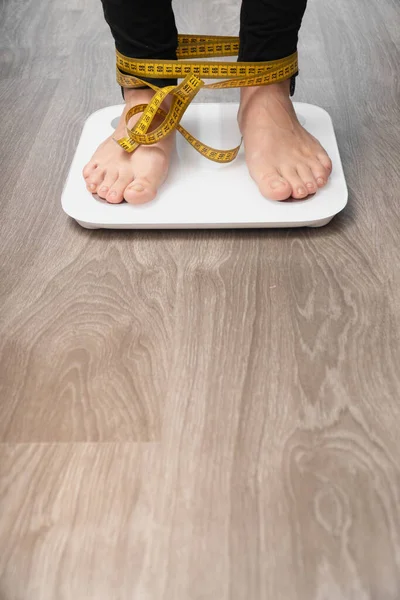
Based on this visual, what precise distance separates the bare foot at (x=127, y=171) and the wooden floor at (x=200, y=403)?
0.07m

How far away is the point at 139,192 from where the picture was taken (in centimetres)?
93

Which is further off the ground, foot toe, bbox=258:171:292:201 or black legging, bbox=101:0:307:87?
black legging, bbox=101:0:307:87

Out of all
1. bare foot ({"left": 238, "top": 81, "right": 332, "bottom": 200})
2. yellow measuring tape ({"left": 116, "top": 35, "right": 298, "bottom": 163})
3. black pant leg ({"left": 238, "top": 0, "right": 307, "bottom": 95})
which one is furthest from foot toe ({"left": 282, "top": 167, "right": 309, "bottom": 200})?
black pant leg ({"left": 238, "top": 0, "right": 307, "bottom": 95})

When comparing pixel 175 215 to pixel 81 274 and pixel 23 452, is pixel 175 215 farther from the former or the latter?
pixel 23 452

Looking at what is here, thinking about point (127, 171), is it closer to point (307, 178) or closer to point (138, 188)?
point (138, 188)

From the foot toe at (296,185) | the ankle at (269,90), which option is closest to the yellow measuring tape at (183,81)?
the ankle at (269,90)

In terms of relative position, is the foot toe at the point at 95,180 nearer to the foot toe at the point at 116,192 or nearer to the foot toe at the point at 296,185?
the foot toe at the point at 116,192

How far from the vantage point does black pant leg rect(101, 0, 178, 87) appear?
0.95 m

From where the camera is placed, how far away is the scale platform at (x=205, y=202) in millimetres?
919

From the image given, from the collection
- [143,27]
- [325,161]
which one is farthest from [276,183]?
[143,27]

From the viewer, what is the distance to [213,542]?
23.6 inches

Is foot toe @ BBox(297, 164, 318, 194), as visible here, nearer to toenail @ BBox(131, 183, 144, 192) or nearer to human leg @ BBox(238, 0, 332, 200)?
human leg @ BBox(238, 0, 332, 200)

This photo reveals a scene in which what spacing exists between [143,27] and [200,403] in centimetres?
64

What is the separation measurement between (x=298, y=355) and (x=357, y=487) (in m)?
0.19
